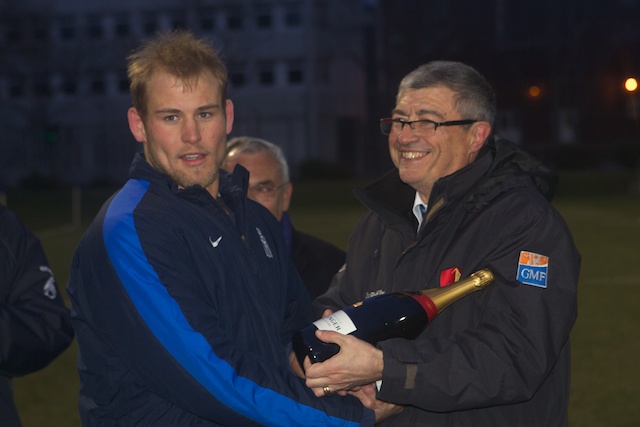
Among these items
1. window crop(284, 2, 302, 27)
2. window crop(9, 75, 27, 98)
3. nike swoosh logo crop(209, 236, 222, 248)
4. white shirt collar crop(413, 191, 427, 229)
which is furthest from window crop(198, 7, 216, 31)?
nike swoosh logo crop(209, 236, 222, 248)

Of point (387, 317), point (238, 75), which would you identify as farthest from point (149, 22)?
point (387, 317)

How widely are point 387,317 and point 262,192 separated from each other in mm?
2786

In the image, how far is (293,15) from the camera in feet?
202

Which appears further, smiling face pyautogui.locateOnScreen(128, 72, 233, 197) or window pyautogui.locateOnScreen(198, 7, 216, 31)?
window pyautogui.locateOnScreen(198, 7, 216, 31)

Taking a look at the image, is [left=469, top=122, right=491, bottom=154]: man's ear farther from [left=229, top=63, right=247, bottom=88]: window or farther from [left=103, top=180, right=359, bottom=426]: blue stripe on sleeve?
[left=229, top=63, right=247, bottom=88]: window

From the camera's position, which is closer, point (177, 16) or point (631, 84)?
point (631, 84)

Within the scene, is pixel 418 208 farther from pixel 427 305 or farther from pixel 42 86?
pixel 42 86

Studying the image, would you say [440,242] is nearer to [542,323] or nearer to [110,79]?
[542,323]

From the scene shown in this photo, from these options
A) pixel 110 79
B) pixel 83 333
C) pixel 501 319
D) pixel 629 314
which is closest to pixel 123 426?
pixel 83 333

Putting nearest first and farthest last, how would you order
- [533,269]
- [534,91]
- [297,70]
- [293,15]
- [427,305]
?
1. [533,269]
2. [427,305]
3. [534,91]
4. [293,15]
5. [297,70]

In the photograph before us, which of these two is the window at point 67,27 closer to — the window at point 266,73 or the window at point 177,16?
the window at point 177,16

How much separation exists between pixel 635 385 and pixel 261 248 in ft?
23.6

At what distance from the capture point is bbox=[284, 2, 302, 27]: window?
6081cm

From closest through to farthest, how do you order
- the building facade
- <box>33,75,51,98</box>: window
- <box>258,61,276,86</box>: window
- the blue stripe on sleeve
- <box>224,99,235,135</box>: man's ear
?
the blue stripe on sleeve, <box>224,99,235,135</box>: man's ear, the building facade, <box>258,61,276,86</box>: window, <box>33,75,51,98</box>: window
